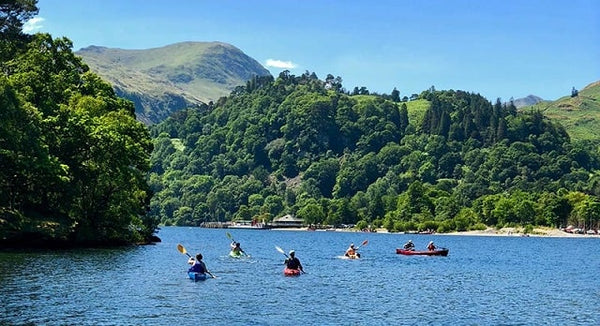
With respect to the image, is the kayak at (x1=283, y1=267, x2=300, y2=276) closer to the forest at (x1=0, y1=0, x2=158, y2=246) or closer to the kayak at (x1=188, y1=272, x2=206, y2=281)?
the kayak at (x1=188, y1=272, x2=206, y2=281)

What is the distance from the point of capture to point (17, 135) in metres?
79.1

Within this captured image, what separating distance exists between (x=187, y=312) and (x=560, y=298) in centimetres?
3001

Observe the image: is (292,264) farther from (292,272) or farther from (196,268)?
(196,268)

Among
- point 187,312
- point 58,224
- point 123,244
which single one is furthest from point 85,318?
point 123,244

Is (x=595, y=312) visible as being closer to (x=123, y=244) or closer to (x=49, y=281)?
(x=49, y=281)

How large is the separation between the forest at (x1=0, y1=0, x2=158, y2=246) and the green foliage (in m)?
0.12

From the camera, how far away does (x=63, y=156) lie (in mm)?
92938

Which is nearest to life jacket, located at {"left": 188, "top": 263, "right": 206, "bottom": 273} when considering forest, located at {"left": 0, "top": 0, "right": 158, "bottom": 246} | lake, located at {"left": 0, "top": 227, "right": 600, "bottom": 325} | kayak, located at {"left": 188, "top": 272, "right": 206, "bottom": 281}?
kayak, located at {"left": 188, "top": 272, "right": 206, "bottom": 281}

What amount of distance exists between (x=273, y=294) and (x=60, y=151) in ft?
151

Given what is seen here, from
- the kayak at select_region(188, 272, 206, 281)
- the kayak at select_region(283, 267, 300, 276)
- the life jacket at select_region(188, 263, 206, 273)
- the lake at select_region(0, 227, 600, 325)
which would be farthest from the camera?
the kayak at select_region(283, 267, 300, 276)

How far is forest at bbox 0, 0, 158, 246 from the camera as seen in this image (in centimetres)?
8144

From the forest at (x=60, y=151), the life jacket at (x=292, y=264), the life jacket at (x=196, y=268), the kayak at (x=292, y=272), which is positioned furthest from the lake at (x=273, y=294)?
the forest at (x=60, y=151)

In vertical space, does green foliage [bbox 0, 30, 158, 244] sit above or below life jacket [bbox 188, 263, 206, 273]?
Answer: above

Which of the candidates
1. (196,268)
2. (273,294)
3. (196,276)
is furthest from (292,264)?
(273,294)
